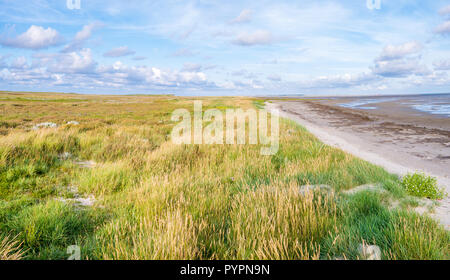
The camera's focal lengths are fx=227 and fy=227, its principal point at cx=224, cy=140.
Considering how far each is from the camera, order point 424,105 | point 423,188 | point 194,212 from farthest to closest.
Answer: point 424,105 < point 423,188 < point 194,212

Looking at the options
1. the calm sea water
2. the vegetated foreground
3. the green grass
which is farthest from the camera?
the calm sea water

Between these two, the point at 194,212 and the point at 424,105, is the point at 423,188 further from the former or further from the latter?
the point at 424,105

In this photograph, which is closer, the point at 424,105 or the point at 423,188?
the point at 423,188

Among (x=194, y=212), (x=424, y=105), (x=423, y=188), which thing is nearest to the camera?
(x=194, y=212)

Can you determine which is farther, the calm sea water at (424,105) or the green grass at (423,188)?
the calm sea water at (424,105)

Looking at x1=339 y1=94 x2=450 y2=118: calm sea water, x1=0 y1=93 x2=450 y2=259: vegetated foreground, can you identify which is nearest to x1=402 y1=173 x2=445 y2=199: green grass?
x1=0 y1=93 x2=450 y2=259: vegetated foreground

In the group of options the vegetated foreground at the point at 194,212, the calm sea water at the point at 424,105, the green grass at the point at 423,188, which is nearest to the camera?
the vegetated foreground at the point at 194,212

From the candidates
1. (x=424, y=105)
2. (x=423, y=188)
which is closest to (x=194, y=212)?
(x=423, y=188)

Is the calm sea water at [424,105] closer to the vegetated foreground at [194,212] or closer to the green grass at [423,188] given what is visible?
the green grass at [423,188]

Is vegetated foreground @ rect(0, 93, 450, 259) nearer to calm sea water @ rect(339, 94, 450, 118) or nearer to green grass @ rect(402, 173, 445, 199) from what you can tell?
green grass @ rect(402, 173, 445, 199)

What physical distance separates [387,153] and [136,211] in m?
13.4

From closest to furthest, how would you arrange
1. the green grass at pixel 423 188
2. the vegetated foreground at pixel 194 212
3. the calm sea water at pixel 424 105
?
the vegetated foreground at pixel 194 212
the green grass at pixel 423 188
the calm sea water at pixel 424 105

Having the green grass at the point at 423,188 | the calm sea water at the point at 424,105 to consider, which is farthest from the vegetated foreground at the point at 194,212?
the calm sea water at the point at 424,105
